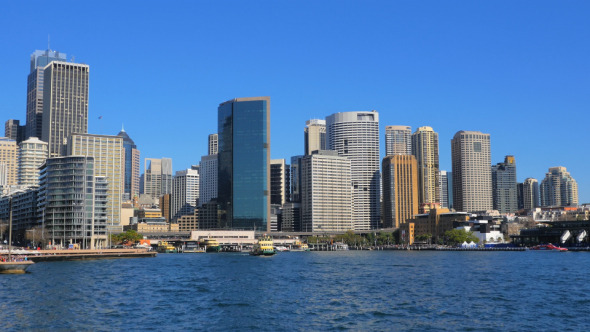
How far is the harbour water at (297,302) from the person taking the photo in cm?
6325

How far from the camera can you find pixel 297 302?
79312mm

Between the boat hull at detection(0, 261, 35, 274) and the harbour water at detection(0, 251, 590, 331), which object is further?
the boat hull at detection(0, 261, 35, 274)

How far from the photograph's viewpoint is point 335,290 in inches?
3654

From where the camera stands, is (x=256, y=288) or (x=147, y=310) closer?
(x=147, y=310)

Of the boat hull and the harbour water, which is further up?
the boat hull

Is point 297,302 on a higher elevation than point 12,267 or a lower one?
lower

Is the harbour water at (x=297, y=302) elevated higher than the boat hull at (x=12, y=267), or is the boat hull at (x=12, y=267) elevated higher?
the boat hull at (x=12, y=267)

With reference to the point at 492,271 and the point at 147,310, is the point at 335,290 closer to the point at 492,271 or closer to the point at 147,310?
the point at 147,310

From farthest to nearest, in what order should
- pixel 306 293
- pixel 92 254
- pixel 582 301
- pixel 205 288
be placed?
pixel 92 254
pixel 205 288
pixel 306 293
pixel 582 301

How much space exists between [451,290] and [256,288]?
28.1m

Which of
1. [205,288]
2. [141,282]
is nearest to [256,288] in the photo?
[205,288]

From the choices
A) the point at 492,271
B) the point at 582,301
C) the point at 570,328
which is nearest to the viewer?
the point at 570,328

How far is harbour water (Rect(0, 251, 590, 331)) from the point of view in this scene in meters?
63.2

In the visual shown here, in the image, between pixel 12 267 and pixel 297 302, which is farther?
pixel 12 267
